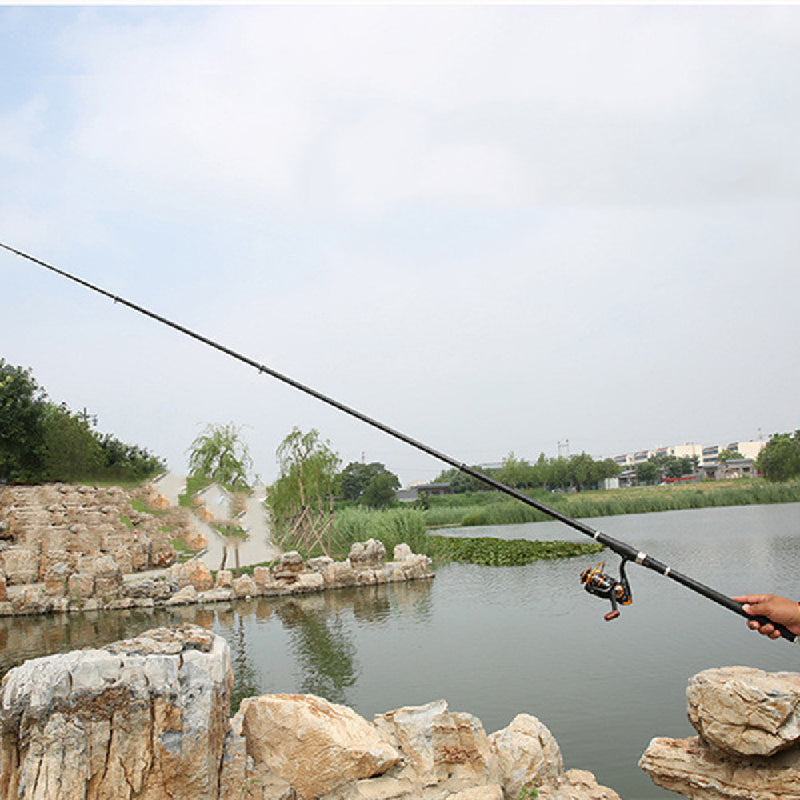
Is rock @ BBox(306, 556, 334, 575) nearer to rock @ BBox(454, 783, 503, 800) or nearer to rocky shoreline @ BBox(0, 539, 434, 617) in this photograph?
rocky shoreline @ BBox(0, 539, 434, 617)

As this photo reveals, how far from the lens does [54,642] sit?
11383 mm

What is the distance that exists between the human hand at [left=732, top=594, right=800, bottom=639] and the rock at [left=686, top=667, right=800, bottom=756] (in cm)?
240

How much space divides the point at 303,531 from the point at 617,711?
1541 cm

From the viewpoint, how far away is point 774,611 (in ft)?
7.67

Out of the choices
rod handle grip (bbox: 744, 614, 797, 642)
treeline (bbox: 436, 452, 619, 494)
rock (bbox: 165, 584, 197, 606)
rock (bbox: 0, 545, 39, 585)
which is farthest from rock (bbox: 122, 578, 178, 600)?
treeline (bbox: 436, 452, 619, 494)

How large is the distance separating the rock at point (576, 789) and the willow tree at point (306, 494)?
633 inches

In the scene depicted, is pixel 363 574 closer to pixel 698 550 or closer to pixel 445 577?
pixel 445 577

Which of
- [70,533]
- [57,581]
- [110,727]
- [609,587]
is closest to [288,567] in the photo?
[57,581]

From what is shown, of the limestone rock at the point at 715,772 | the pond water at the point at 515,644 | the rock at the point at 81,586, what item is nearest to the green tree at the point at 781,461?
the pond water at the point at 515,644

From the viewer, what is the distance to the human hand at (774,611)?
91.3 inches

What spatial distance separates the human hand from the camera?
7.61 feet

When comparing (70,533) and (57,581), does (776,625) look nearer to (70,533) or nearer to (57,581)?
(57,581)

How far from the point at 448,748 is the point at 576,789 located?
905 mm

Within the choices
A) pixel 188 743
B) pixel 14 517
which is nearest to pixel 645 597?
pixel 188 743
